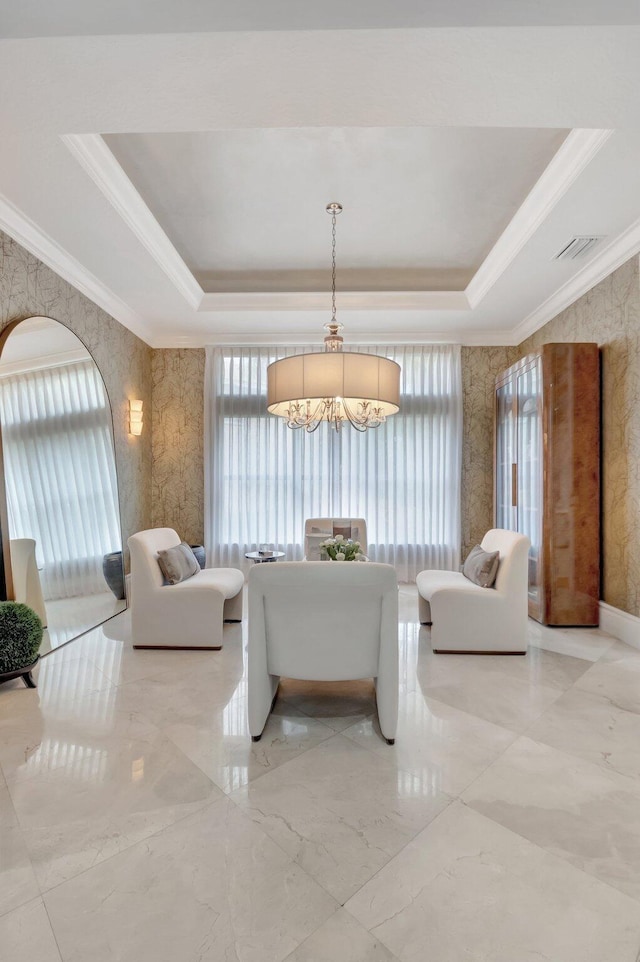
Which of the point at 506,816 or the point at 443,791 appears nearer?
the point at 506,816

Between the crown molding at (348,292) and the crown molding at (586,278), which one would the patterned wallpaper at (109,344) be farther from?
the crown molding at (586,278)

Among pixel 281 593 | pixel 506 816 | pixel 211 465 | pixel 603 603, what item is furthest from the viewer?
pixel 211 465

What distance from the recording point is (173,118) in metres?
2.14

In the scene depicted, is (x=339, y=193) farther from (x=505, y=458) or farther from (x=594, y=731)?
(x=594, y=731)

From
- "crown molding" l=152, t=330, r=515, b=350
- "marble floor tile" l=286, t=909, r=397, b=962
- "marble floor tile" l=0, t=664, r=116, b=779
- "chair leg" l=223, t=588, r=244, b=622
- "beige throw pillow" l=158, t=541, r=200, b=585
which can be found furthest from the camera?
"crown molding" l=152, t=330, r=515, b=350

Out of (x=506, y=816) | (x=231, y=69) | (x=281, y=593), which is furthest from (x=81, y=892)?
(x=231, y=69)

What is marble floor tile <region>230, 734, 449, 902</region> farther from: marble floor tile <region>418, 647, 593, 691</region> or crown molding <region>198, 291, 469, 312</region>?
crown molding <region>198, 291, 469, 312</region>

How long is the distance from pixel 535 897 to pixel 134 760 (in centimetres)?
146

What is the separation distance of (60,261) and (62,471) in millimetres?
1500

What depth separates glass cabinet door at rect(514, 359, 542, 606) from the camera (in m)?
3.88

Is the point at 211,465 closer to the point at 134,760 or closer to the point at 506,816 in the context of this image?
the point at 134,760

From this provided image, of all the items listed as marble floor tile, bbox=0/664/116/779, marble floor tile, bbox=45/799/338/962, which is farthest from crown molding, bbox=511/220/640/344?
marble floor tile, bbox=0/664/116/779

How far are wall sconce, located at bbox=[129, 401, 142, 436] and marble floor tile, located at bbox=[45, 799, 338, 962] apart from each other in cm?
391

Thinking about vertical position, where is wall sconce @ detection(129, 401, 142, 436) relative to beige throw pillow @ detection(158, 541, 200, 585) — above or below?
above
